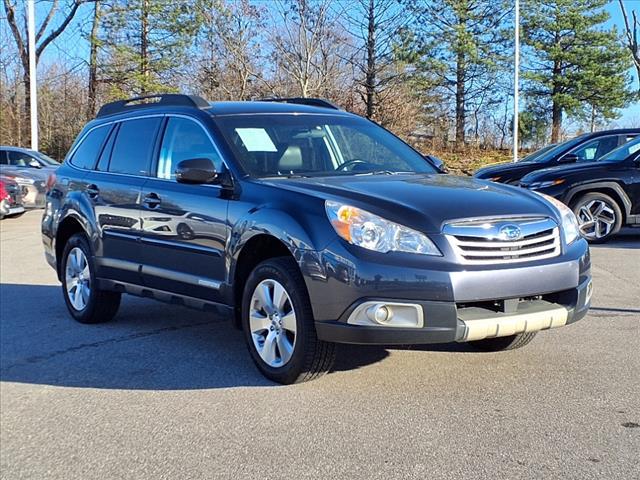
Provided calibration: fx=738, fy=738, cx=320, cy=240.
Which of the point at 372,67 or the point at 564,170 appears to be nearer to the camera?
the point at 564,170

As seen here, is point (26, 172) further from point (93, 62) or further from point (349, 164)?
point (93, 62)

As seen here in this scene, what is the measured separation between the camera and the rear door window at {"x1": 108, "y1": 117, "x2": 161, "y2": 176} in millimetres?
5910

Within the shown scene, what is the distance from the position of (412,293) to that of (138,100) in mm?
3597

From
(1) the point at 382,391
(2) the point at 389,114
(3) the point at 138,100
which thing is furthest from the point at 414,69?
(1) the point at 382,391

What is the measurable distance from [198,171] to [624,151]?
816 centimetres

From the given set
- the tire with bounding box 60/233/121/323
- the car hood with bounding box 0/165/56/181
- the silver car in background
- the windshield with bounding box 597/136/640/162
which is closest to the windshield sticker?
the tire with bounding box 60/233/121/323

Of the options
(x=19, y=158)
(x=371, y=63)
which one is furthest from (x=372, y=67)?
(x=19, y=158)

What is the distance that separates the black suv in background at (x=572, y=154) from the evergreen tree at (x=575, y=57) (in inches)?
1035

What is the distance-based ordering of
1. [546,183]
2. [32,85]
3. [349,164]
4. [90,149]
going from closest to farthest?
[349,164], [90,149], [546,183], [32,85]

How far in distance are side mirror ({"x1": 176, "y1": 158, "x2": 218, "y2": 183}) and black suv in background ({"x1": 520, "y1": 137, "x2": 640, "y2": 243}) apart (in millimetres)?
6880

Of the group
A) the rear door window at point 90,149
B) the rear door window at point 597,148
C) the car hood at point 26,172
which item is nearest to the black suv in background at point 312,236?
the rear door window at point 90,149

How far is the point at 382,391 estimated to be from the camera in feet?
14.4

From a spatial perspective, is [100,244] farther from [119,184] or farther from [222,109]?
[222,109]

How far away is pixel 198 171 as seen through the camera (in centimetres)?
489
